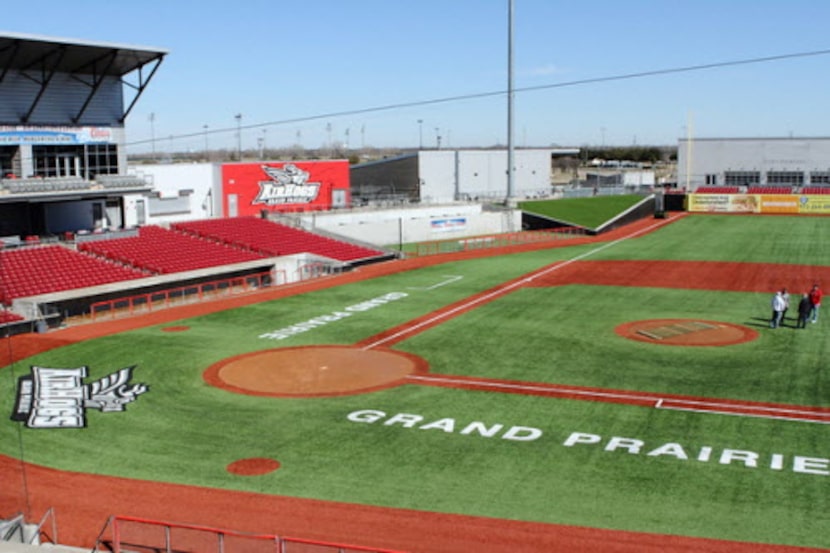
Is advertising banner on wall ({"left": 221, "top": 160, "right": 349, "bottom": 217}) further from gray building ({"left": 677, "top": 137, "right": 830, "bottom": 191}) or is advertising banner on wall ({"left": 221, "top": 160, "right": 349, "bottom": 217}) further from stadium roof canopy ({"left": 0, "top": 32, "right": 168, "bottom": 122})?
gray building ({"left": 677, "top": 137, "right": 830, "bottom": 191})

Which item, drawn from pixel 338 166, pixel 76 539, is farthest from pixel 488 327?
pixel 338 166

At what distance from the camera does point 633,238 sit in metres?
63.9

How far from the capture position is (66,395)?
894 inches

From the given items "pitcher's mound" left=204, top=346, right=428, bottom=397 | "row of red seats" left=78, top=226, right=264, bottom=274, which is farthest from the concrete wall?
"pitcher's mound" left=204, top=346, right=428, bottom=397

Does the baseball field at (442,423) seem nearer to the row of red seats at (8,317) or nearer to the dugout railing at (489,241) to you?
the row of red seats at (8,317)

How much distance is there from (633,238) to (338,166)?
23.2m

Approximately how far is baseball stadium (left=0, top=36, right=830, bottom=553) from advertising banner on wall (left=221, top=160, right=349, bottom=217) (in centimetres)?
463

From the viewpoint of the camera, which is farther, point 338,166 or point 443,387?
point 338,166

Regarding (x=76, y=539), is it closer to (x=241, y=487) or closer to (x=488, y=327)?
(x=241, y=487)

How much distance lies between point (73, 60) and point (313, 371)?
25362mm

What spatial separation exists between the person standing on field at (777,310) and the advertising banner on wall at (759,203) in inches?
2143

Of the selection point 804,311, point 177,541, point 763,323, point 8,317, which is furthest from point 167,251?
point 177,541

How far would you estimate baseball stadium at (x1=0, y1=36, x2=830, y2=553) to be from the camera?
14.5m

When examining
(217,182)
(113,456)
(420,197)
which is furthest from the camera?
(420,197)
